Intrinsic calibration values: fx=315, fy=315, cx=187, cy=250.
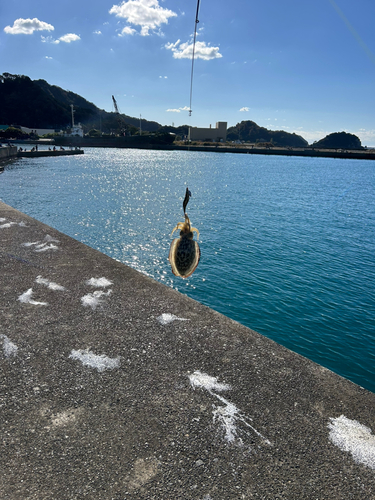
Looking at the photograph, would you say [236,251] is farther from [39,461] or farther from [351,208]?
[351,208]

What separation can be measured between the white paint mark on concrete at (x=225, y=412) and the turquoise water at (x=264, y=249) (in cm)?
703

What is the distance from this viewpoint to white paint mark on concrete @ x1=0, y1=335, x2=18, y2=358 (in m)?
7.02

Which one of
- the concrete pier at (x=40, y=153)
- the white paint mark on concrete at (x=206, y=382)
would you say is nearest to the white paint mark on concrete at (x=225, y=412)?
the white paint mark on concrete at (x=206, y=382)

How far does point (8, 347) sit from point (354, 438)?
726 cm

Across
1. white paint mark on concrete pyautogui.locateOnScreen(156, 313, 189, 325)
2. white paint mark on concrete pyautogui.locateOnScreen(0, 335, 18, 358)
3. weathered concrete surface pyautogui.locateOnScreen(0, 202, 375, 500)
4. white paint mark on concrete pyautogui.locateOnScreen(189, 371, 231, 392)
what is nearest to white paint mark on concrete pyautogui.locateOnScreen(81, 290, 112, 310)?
weathered concrete surface pyautogui.locateOnScreen(0, 202, 375, 500)

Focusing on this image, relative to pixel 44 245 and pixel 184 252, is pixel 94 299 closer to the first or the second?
pixel 184 252

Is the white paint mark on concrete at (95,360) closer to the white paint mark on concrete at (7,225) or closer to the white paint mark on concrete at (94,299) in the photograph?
the white paint mark on concrete at (94,299)

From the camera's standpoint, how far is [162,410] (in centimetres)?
573

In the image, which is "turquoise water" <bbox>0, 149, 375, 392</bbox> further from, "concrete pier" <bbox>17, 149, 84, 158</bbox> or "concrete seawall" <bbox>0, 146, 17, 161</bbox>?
"concrete pier" <bbox>17, 149, 84, 158</bbox>

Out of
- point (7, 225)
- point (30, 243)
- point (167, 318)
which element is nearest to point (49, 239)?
point (30, 243)

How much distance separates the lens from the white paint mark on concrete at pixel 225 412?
5266 millimetres

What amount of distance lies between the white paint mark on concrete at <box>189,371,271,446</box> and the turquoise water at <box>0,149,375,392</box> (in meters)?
7.03

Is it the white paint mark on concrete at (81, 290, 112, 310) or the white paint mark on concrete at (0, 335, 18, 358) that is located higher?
the white paint mark on concrete at (81, 290, 112, 310)

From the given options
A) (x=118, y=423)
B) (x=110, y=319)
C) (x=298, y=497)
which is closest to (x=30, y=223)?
(x=110, y=319)
